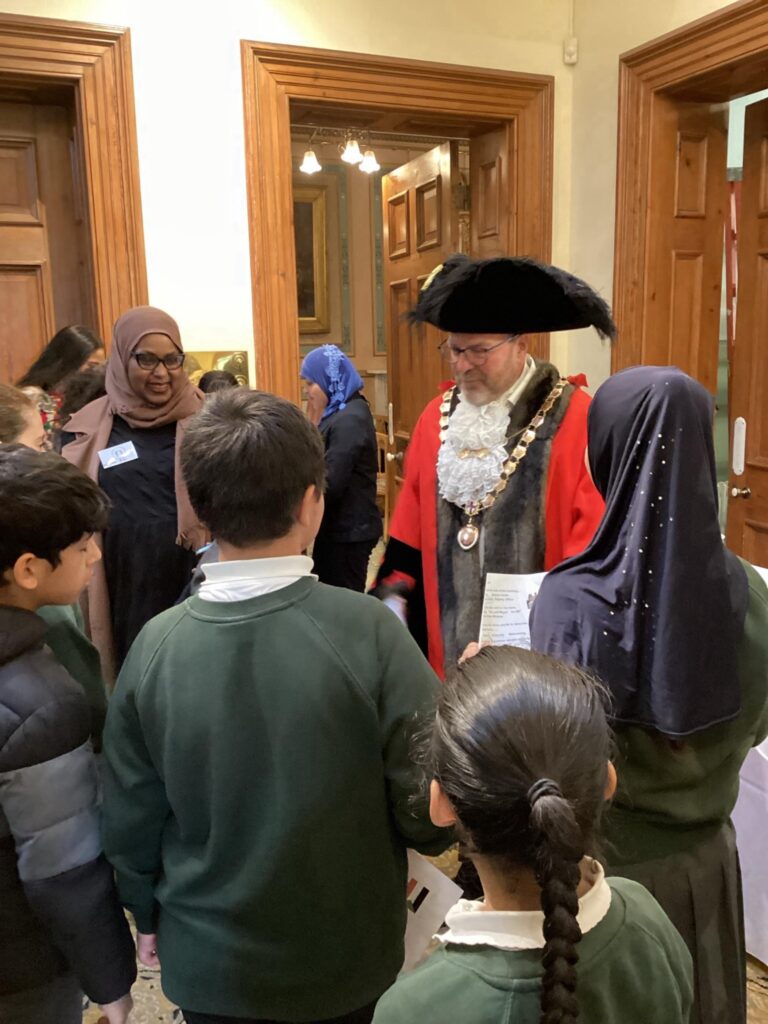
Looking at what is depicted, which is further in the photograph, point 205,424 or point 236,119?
point 236,119

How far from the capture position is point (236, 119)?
3127 millimetres

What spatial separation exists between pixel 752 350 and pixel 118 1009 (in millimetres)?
3046

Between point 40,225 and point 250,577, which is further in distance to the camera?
point 40,225

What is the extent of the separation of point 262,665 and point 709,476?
615 mm

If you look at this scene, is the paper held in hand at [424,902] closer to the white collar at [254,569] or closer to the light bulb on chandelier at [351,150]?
the white collar at [254,569]

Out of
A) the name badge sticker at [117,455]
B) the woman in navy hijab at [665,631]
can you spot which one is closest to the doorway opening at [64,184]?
the name badge sticker at [117,455]

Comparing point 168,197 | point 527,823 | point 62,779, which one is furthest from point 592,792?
point 168,197

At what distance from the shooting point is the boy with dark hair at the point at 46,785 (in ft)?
3.40

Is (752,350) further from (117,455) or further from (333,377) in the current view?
(117,455)

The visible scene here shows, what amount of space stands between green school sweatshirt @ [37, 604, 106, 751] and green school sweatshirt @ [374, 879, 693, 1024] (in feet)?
2.16

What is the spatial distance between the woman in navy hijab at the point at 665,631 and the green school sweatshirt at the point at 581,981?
0.33 metres

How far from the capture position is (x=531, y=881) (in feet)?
2.31

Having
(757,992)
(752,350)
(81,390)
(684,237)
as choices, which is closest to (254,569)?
(757,992)

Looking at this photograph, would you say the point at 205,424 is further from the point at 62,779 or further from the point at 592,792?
the point at 592,792
